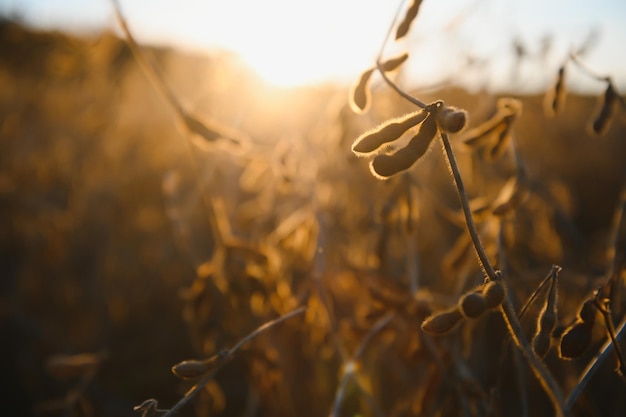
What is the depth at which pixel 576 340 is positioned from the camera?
87cm

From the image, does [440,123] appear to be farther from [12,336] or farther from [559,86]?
[12,336]

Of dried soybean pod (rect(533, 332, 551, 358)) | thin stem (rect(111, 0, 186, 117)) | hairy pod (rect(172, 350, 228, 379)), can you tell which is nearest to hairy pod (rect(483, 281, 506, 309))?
dried soybean pod (rect(533, 332, 551, 358))

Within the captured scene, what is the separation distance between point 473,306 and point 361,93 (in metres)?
0.45

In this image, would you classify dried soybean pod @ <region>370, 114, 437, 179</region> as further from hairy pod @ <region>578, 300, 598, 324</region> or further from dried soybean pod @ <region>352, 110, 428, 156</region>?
hairy pod @ <region>578, 300, 598, 324</region>

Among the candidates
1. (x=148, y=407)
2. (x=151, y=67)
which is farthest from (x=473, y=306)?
(x=151, y=67)

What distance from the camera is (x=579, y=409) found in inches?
55.6


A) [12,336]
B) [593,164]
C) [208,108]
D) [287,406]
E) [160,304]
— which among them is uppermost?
[208,108]

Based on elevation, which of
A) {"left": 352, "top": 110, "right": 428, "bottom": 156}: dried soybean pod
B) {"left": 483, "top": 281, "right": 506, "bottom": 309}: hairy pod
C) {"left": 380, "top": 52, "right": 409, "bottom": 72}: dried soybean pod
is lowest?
{"left": 483, "top": 281, "right": 506, "bottom": 309}: hairy pod

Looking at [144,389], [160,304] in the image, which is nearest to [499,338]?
[144,389]

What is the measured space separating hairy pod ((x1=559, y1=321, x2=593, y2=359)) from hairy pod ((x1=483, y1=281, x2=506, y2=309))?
227 millimetres

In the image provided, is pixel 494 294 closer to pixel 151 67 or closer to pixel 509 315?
pixel 509 315

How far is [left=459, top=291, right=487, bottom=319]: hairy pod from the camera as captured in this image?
72cm

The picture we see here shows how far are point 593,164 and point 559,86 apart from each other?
4.12m

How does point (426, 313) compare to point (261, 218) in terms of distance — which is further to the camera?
point (261, 218)
